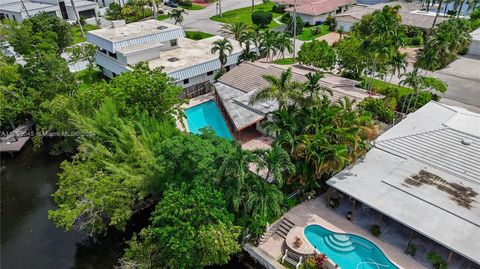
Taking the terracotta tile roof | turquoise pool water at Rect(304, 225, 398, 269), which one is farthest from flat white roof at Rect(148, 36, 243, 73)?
turquoise pool water at Rect(304, 225, 398, 269)

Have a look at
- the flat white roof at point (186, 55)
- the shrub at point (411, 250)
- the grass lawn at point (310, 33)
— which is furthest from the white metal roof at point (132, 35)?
the shrub at point (411, 250)

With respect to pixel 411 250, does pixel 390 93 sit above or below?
above

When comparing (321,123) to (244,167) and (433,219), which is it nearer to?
(244,167)

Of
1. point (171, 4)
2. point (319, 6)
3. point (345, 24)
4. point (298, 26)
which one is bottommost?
point (345, 24)

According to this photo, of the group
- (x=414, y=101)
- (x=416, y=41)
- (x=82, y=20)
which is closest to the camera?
(x=414, y=101)

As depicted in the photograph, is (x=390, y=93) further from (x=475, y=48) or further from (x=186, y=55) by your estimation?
(x=186, y=55)

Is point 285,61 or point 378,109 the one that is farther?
point 285,61

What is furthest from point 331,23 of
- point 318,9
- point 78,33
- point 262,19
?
point 78,33

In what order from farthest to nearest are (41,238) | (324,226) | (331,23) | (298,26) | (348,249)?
(331,23) → (298,26) → (41,238) → (324,226) → (348,249)
